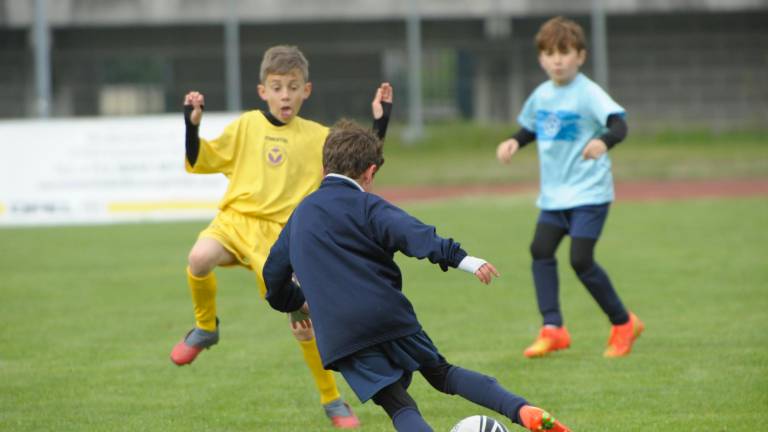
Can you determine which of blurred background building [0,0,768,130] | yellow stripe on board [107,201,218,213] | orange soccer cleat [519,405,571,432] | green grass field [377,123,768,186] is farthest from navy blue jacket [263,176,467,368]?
blurred background building [0,0,768,130]

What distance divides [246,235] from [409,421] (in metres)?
1.83

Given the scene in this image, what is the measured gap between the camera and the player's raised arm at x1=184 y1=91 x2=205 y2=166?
19.3 ft

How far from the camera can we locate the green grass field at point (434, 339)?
A: 19.6 ft

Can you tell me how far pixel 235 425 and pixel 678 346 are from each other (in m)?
3.02

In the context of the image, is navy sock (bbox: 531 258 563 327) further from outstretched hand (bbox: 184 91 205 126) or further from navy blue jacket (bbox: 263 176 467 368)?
navy blue jacket (bbox: 263 176 467 368)

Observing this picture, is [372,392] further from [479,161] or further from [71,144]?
[479,161]

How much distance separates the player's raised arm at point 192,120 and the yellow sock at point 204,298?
57cm

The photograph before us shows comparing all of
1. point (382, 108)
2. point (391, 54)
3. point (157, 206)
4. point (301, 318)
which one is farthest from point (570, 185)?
point (391, 54)

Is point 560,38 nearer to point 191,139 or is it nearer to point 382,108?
point 382,108

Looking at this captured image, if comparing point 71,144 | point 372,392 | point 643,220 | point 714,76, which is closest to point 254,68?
point 714,76

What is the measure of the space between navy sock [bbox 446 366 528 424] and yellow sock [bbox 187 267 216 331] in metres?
1.81

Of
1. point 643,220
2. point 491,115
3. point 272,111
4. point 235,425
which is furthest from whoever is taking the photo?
point 491,115

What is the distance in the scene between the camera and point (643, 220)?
16516mm

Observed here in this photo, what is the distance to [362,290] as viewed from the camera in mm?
4578
